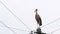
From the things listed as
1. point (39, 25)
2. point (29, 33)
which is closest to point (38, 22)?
point (39, 25)

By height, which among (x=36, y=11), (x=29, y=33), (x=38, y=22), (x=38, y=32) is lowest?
(x=38, y=32)

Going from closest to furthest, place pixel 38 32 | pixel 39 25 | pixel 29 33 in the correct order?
pixel 38 32, pixel 39 25, pixel 29 33

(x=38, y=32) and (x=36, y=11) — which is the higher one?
(x=36, y=11)

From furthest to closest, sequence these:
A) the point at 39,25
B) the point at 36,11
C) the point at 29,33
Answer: the point at 29,33, the point at 36,11, the point at 39,25

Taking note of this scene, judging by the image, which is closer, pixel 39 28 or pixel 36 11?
pixel 39 28

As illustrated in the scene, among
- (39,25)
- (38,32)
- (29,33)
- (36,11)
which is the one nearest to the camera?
(38,32)

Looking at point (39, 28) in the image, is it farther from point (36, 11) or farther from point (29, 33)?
point (29, 33)

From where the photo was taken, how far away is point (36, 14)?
10180 millimetres

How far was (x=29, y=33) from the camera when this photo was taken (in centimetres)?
1464

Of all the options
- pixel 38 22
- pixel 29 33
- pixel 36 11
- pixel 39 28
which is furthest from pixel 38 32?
pixel 29 33

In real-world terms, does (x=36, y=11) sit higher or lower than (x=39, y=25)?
higher

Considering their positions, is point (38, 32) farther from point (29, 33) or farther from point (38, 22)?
point (29, 33)

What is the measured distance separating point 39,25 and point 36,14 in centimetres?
80

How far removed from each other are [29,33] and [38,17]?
4.86 m
